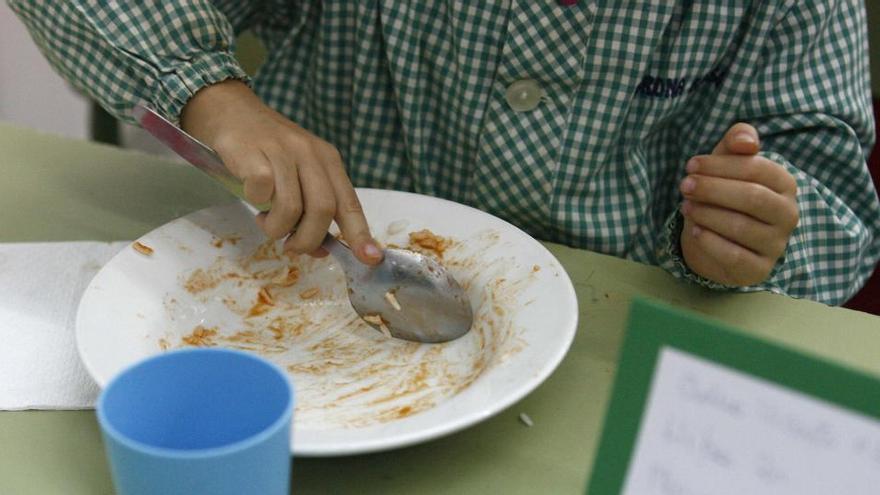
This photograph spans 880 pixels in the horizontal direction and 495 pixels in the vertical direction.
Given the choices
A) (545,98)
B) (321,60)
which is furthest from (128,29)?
(545,98)

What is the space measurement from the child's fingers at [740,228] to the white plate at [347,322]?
0.13 meters

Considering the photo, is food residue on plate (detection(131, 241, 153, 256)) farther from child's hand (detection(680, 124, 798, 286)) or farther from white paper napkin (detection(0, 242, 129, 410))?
child's hand (detection(680, 124, 798, 286))

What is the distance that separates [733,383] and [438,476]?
26cm

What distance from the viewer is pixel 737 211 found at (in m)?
0.71

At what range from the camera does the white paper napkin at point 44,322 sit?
24.0 inches

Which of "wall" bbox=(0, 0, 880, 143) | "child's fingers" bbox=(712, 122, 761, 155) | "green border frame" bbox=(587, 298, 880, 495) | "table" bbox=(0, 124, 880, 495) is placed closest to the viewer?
"green border frame" bbox=(587, 298, 880, 495)

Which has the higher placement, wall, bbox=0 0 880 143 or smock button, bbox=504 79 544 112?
smock button, bbox=504 79 544 112

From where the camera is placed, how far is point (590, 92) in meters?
0.86

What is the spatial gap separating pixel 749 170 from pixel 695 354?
0.39 m

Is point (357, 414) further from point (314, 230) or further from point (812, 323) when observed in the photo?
point (812, 323)

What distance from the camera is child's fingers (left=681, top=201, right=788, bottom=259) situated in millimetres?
715

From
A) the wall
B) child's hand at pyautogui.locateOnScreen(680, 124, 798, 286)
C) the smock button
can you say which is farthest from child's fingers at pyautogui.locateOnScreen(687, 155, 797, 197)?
the wall

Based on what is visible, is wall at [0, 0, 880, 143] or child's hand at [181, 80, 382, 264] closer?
child's hand at [181, 80, 382, 264]

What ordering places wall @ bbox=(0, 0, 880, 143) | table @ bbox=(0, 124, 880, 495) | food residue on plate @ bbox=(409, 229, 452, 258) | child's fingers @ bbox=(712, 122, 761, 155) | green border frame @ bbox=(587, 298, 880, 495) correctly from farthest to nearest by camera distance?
wall @ bbox=(0, 0, 880, 143)
food residue on plate @ bbox=(409, 229, 452, 258)
child's fingers @ bbox=(712, 122, 761, 155)
table @ bbox=(0, 124, 880, 495)
green border frame @ bbox=(587, 298, 880, 495)
